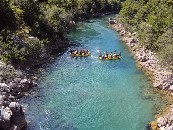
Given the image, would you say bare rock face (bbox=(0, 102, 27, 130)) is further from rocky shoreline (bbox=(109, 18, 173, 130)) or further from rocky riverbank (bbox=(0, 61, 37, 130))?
rocky shoreline (bbox=(109, 18, 173, 130))

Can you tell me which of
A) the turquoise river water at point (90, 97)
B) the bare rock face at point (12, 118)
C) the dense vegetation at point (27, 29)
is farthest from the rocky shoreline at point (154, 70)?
the dense vegetation at point (27, 29)

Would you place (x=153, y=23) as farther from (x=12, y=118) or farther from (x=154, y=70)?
(x=12, y=118)

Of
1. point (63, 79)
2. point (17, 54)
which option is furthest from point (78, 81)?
point (17, 54)

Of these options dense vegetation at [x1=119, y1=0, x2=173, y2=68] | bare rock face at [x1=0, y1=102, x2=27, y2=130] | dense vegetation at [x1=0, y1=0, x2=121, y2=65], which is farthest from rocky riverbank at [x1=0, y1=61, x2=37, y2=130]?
dense vegetation at [x1=119, y1=0, x2=173, y2=68]

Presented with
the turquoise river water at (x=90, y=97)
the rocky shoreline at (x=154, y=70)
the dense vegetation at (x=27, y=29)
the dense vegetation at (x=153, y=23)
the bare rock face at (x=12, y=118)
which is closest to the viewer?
the bare rock face at (x=12, y=118)

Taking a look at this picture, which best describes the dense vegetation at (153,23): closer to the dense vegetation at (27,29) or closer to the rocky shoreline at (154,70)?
the rocky shoreline at (154,70)

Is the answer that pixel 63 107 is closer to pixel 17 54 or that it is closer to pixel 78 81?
pixel 78 81

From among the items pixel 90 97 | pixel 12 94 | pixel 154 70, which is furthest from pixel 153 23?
pixel 12 94
